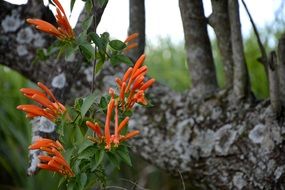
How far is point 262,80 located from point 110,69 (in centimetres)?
116

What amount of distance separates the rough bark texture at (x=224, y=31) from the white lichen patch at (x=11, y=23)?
732 millimetres

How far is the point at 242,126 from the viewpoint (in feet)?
6.47

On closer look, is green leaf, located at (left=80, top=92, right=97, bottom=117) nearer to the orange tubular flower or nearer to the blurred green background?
the orange tubular flower

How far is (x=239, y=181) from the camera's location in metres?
1.93

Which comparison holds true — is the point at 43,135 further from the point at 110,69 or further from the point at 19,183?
the point at 19,183

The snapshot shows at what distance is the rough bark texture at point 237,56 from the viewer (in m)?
2.02

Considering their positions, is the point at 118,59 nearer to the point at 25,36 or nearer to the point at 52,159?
the point at 52,159

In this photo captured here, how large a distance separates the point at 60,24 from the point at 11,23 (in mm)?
838

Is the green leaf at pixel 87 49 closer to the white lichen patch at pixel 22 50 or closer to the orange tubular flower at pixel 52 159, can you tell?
the orange tubular flower at pixel 52 159

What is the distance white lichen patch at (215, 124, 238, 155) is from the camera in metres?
1.96

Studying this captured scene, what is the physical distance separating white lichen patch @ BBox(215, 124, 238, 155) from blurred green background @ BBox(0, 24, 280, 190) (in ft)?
3.21

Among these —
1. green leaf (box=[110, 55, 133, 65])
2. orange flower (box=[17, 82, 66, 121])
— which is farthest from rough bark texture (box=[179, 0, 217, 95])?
orange flower (box=[17, 82, 66, 121])

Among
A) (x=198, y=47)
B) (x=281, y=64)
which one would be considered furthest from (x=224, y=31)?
(x=281, y=64)

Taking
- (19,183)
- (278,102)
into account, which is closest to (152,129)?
(278,102)
